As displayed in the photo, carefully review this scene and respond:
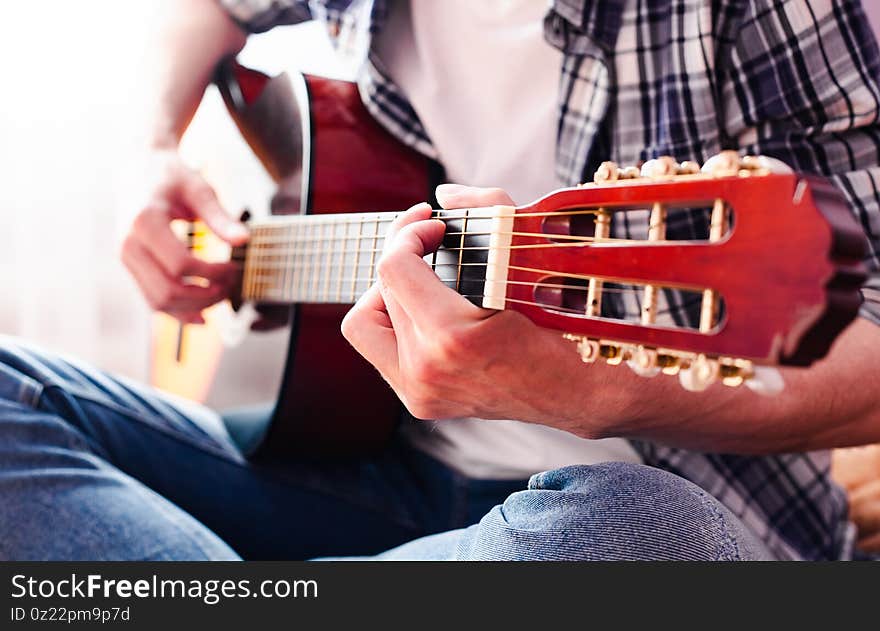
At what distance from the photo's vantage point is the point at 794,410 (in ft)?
2.08

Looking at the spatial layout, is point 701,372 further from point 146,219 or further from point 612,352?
point 146,219

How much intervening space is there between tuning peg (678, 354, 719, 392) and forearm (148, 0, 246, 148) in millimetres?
841

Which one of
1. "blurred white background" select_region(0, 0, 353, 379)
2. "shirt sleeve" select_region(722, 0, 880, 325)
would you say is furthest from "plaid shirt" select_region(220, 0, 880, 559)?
"blurred white background" select_region(0, 0, 353, 379)

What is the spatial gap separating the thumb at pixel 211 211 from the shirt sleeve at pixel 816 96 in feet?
1.75

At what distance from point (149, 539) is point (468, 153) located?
0.45 m

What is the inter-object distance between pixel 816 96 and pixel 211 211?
0.65 meters

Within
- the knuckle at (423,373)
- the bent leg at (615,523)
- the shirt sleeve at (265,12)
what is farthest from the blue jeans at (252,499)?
the shirt sleeve at (265,12)

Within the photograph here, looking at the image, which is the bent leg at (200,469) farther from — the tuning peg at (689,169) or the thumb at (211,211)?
the tuning peg at (689,169)

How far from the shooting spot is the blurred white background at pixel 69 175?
1301 millimetres

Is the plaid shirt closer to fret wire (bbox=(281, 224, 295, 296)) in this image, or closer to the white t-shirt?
the white t-shirt

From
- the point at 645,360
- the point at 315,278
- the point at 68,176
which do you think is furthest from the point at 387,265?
the point at 68,176

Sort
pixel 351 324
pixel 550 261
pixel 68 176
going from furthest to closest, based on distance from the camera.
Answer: pixel 68 176 < pixel 351 324 < pixel 550 261

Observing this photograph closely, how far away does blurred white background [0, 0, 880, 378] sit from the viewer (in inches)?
51.3

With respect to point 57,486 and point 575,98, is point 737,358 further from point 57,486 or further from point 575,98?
point 57,486
